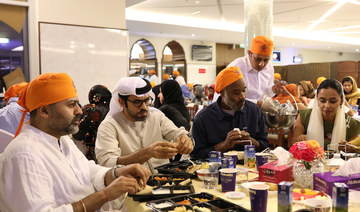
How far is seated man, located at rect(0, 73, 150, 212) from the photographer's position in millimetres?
1511

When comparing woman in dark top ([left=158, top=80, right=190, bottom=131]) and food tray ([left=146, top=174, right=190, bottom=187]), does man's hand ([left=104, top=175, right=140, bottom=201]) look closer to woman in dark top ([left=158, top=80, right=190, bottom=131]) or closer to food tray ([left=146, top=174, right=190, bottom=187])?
food tray ([left=146, top=174, right=190, bottom=187])

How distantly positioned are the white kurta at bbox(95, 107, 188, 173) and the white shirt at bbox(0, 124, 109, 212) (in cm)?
62

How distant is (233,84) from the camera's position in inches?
117

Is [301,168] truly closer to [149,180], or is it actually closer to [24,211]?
[149,180]

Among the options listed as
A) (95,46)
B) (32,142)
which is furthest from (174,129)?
(95,46)

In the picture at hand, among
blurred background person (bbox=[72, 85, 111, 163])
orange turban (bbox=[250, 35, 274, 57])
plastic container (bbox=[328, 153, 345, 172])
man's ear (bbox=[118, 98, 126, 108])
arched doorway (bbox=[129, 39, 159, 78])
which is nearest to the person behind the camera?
plastic container (bbox=[328, 153, 345, 172])

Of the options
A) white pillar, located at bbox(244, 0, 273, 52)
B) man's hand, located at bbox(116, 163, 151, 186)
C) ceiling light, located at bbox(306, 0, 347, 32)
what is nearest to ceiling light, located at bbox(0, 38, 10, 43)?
man's hand, located at bbox(116, 163, 151, 186)

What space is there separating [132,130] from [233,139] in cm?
83

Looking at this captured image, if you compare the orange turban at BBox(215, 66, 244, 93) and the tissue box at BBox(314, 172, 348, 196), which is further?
the orange turban at BBox(215, 66, 244, 93)

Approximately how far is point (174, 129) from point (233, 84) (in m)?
0.67

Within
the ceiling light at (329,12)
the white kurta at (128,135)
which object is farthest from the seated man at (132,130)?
the ceiling light at (329,12)

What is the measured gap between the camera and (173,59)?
16.2 meters

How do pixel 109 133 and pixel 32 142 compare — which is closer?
pixel 32 142

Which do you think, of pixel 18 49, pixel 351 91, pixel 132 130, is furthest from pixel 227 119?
pixel 351 91
